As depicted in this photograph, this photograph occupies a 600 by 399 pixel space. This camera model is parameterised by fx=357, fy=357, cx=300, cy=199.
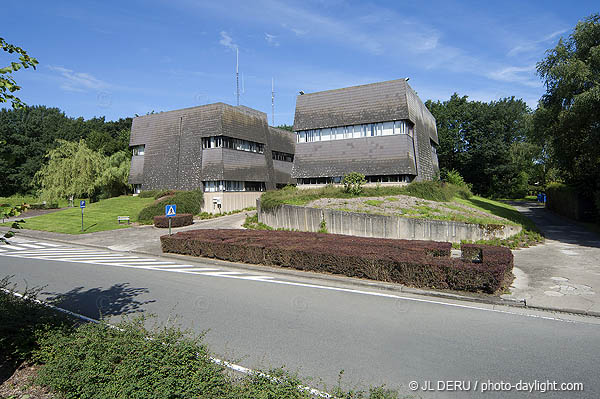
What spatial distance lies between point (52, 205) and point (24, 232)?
67.3 ft

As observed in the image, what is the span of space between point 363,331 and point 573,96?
63.7 ft

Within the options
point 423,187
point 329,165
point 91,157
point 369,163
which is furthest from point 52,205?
point 423,187

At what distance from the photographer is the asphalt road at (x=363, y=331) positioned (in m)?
5.36

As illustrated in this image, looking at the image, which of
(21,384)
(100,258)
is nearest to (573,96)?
(21,384)

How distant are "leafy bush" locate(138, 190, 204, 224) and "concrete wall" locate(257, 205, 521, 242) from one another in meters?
15.3

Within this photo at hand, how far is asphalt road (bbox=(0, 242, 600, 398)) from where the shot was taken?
536 centimetres

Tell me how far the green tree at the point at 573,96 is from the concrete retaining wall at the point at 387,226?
6688 mm

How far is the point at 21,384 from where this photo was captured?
5242 millimetres

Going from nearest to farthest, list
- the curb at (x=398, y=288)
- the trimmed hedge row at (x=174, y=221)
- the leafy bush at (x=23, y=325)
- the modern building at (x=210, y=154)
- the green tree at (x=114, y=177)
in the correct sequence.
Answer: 1. the leafy bush at (x=23, y=325)
2. the curb at (x=398, y=288)
3. the trimmed hedge row at (x=174, y=221)
4. the modern building at (x=210, y=154)
5. the green tree at (x=114, y=177)

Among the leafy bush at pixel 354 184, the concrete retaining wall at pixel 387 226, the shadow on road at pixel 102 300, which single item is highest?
the leafy bush at pixel 354 184

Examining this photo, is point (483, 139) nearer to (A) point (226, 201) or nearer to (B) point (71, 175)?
(A) point (226, 201)

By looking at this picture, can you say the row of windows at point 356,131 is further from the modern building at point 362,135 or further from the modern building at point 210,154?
the modern building at point 210,154

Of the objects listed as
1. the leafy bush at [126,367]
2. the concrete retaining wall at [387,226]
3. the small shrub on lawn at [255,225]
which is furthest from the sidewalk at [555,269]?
the leafy bush at [126,367]

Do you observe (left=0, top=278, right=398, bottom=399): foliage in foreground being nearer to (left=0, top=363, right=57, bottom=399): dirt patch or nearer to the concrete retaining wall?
(left=0, top=363, right=57, bottom=399): dirt patch
